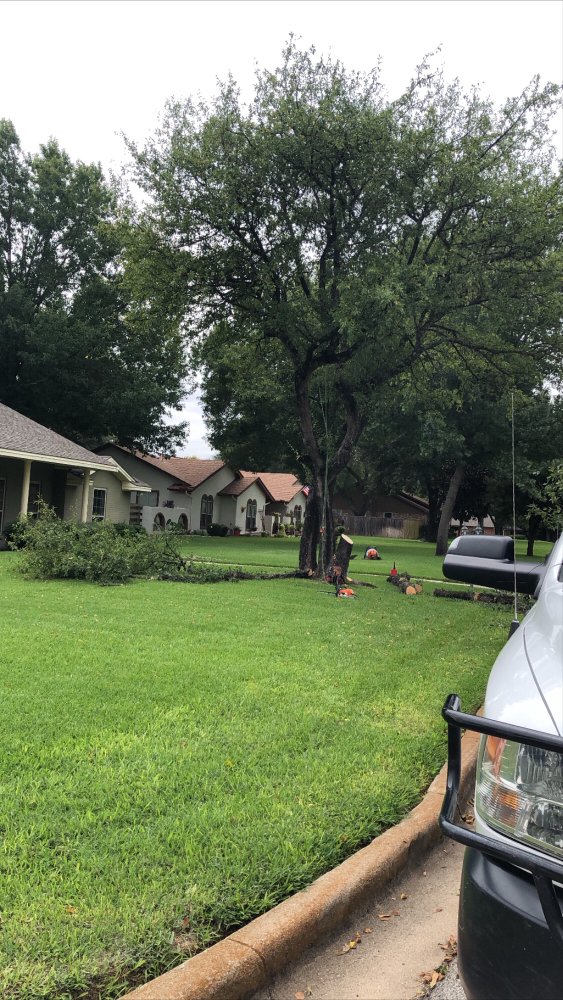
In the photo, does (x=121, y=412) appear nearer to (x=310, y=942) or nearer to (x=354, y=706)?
(x=354, y=706)

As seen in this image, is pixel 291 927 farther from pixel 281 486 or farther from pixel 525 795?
pixel 281 486

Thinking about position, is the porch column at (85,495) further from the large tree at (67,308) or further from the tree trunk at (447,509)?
the tree trunk at (447,509)

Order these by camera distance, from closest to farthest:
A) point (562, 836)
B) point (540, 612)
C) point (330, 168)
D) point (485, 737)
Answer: point (562, 836) → point (485, 737) → point (540, 612) → point (330, 168)

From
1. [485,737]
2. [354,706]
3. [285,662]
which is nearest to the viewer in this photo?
[485,737]

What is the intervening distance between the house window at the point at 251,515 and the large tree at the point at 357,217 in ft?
90.5

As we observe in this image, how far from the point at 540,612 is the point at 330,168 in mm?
14724

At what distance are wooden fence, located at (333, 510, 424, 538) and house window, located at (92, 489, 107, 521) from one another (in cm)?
2591

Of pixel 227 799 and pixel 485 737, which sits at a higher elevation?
pixel 485 737

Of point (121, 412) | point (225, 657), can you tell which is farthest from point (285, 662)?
point (121, 412)

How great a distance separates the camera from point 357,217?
1605 cm

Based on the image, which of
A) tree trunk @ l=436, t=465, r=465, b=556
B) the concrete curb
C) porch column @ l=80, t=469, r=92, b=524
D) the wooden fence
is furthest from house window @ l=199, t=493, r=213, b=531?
the concrete curb

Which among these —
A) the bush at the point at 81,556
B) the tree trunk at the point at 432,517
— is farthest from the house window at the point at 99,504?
the tree trunk at the point at 432,517

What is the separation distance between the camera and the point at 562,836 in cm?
162

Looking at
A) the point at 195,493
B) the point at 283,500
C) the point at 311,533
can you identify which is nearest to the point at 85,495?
the point at 311,533
